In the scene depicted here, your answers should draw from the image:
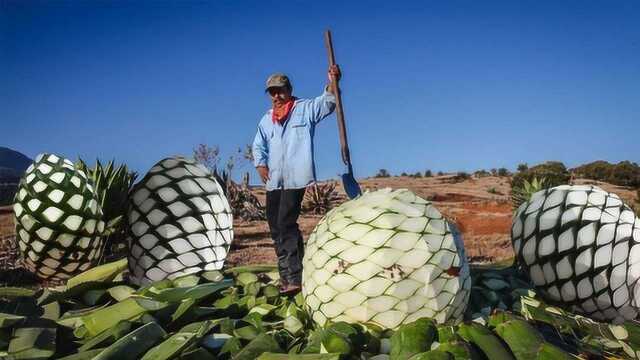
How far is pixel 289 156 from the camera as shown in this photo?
4539mm

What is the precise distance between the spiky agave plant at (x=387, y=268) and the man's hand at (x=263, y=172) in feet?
7.77

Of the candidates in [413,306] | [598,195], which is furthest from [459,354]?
[598,195]

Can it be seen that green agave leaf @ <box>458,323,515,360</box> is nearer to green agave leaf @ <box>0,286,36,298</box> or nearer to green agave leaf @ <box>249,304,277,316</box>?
green agave leaf @ <box>249,304,277,316</box>

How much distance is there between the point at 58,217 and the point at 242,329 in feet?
5.17

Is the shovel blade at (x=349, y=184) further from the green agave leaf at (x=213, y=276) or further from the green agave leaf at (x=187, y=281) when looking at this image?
the green agave leaf at (x=187, y=281)

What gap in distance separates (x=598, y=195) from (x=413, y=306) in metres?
1.81

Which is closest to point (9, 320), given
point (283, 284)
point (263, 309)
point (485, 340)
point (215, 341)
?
point (215, 341)

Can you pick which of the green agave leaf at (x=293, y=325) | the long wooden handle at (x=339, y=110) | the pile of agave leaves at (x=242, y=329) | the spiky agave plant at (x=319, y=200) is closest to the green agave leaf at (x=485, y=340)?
the pile of agave leaves at (x=242, y=329)

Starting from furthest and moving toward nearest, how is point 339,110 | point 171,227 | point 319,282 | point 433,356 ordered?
point 339,110, point 171,227, point 319,282, point 433,356

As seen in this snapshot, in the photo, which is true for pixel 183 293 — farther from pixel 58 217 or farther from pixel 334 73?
pixel 334 73

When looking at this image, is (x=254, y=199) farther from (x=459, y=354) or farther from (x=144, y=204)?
(x=459, y=354)

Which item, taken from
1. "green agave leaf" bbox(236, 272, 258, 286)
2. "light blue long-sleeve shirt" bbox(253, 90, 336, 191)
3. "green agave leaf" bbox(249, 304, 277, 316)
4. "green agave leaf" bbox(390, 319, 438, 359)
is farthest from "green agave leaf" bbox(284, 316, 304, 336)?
"light blue long-sleeve shirt" bbox(253, 90, 336, 191)

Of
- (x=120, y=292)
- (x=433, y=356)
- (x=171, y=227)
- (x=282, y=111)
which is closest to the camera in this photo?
(x=433, y=356)

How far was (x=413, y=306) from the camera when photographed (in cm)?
233
